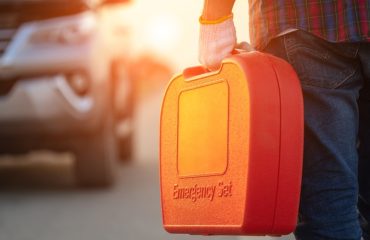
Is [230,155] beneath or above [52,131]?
above

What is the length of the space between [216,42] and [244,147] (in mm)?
307

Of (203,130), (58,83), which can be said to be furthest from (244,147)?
(58,83)

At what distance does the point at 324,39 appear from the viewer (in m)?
2.28

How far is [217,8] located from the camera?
2396 millimetres

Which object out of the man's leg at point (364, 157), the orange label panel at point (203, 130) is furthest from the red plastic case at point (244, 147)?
the man's leg at point (364, 157)

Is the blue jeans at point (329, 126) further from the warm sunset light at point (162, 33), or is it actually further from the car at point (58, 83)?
the warm sunset light at point (162, 33)

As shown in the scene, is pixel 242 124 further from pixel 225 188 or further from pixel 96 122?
pixel 96 122

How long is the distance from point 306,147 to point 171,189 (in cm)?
41

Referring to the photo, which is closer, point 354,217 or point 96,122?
point 354,217

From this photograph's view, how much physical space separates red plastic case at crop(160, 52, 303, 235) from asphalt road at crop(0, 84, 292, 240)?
1946 millimetres

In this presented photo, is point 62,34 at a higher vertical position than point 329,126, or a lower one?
lower

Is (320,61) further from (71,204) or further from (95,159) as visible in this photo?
(95,159)

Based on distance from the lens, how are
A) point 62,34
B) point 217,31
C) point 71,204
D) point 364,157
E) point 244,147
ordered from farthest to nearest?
point 62,34
point 71,204
point 364,157
point 217,31
point 244,147

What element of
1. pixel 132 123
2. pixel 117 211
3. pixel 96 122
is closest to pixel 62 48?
pixel 96 122
